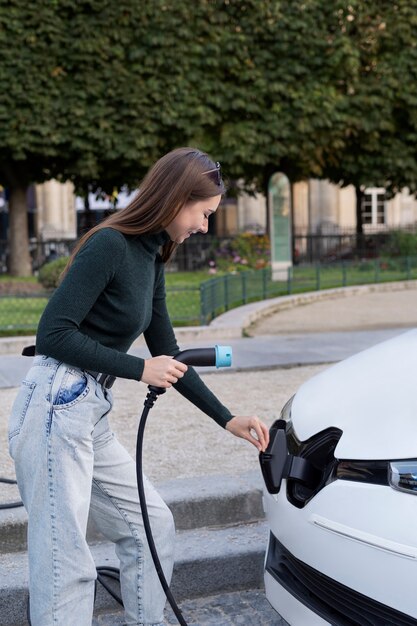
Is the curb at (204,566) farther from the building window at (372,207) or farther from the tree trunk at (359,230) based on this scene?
the building window at (372,207)

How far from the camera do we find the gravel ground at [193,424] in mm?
5562

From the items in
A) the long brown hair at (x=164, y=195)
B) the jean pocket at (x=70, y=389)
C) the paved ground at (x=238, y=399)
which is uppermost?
the long brown hair at (x=164, y=195)

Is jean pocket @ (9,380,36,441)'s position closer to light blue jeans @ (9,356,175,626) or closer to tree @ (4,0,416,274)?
light blue jeans @ (9,356,175,626)

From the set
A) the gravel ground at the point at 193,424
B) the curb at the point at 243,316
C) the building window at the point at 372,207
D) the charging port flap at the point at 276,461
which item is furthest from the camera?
the building window at the point at 372,207

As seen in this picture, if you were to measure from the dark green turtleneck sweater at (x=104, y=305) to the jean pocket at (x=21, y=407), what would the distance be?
115 millimetres

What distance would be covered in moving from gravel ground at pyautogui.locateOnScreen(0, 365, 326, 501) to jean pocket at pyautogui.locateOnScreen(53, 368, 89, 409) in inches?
90.2

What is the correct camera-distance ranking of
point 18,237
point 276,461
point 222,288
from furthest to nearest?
point 18,237 → point 222,288 → point 276,461

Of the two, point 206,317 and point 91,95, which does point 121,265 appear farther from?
point 91,95

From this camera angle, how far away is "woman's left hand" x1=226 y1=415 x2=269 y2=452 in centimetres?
299

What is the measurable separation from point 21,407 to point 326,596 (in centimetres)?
102

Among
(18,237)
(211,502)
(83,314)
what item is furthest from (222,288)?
(18,237)

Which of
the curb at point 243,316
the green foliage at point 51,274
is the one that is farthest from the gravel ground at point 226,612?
the green foliage at point 51,274

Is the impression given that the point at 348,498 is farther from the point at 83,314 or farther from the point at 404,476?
the point at 83,314

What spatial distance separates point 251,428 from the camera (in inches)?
121
